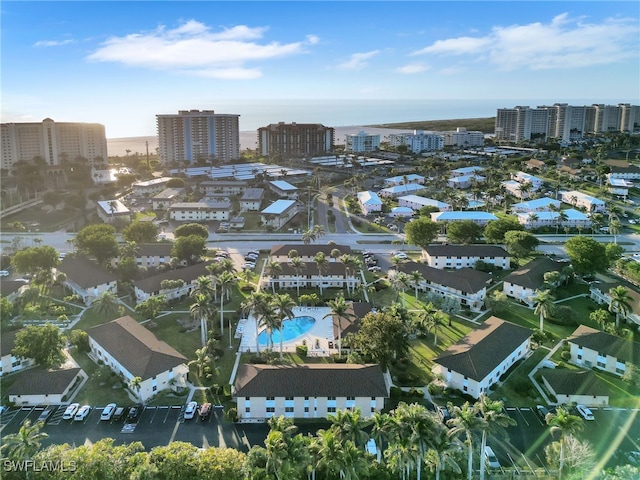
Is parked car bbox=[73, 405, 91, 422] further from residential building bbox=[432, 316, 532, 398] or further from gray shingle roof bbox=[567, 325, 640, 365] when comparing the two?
gray shingle roof bbox=[567, 325, 640, 365]

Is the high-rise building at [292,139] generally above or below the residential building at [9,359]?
above

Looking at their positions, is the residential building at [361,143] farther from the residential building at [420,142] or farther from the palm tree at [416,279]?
the palm tree at [416,279]

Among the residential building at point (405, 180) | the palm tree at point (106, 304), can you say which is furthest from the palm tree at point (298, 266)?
the residential building at point (405, 180)

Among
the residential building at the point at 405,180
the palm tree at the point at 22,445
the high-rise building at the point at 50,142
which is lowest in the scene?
the palm tree at the point at 22,445

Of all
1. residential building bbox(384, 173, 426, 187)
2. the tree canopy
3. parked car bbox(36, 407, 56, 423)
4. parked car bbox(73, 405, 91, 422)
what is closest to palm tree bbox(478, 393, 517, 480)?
parked car bbox(73, 405, 91, 422)

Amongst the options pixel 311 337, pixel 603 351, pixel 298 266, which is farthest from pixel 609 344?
pixel 298 266

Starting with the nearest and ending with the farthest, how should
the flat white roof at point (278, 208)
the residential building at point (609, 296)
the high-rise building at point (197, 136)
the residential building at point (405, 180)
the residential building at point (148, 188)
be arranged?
the residential building at point (609, 296) < the flat white roof at point (278, 208) < the residential building at point (148, 188) < the residential building at point (405, 180) < the high-rise building at point (197, 136)

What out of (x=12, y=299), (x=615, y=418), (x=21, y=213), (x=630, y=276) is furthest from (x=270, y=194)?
(x=615, y=418)
